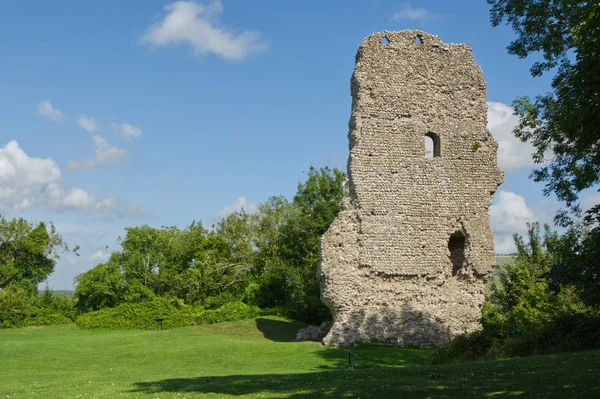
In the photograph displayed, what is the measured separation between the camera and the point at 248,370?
15703 millimetres

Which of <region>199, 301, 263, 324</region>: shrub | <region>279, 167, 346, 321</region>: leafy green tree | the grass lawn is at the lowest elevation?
the grass lawn

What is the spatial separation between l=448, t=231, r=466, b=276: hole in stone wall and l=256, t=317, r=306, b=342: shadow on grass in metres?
6.47

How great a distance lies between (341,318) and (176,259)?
781 inches

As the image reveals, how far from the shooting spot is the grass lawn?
966cm

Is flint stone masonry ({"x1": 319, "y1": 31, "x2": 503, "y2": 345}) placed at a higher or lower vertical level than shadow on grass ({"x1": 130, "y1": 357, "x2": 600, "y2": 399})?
higher

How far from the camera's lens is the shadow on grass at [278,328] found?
77.9 feet

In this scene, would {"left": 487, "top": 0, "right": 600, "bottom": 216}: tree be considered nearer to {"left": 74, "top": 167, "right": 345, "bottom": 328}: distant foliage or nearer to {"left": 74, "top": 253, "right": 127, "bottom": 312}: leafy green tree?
{"left": 74, "top": 167, "right": 345, "bottom": 328}: distant foliage

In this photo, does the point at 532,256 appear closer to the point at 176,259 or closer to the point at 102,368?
the point at 102,368

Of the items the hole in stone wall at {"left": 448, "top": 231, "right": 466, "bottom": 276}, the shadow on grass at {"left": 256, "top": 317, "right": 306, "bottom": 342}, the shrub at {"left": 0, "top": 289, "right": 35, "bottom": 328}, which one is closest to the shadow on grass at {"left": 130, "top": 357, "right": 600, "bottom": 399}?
the hole in stone wall at {"left": 448, "top": 231, "right": 466, "bottom": 276}

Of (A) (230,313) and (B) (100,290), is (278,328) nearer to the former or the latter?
(A) (230,313)

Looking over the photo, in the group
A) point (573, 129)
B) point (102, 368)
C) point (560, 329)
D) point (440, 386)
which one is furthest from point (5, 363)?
point (573, 129)

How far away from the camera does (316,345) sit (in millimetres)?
19594

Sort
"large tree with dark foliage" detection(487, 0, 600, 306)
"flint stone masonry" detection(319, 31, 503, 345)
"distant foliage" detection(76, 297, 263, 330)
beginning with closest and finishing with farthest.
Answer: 1. "large tree with dark foliage" detection(487, 0, 600, 306)
2. "flint stone masonry" detection(319, 31, 503, 345)
3. "distant foliage" detection(76, 297, 263, 330)

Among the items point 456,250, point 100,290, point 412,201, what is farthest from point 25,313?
point 456,250
